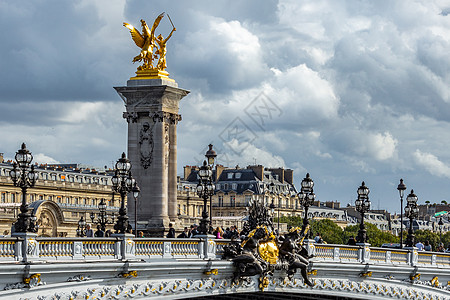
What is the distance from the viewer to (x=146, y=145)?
56.5 metres

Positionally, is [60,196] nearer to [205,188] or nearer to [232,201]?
[232,201]

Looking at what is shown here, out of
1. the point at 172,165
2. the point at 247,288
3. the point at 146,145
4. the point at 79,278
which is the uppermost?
the point at 146,145

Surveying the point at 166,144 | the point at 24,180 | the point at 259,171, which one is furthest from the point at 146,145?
the point at 259,171

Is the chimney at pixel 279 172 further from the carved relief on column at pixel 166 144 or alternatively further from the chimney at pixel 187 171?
the carved relief on column at pixel 166 144

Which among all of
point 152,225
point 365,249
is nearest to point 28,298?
point 365,249

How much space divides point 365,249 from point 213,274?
1112cm

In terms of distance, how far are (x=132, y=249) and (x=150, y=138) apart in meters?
20.9

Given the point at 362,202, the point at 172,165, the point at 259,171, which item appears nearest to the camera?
the point at 362,202

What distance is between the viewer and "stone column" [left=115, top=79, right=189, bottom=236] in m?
56.2

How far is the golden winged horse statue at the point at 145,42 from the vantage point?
57469 millimetres

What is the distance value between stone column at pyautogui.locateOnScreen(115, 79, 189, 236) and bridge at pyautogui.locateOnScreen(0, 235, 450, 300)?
11952mm

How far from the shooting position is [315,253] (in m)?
45.8

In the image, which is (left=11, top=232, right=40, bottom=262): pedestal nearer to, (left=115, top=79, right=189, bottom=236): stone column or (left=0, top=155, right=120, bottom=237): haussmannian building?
(left=115, top=79, right=189, bottom=236): stone column

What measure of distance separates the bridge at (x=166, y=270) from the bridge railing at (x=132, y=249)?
0.03 meters
